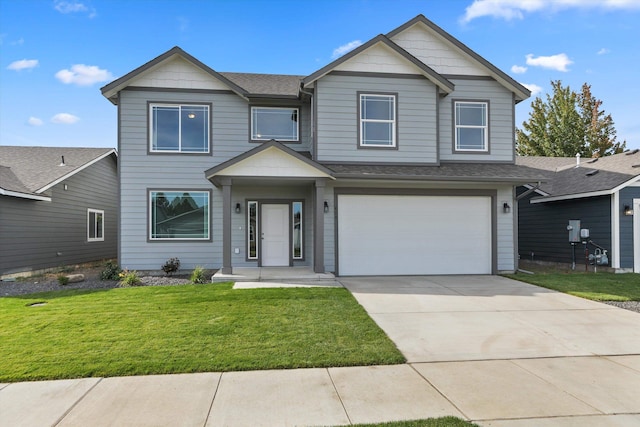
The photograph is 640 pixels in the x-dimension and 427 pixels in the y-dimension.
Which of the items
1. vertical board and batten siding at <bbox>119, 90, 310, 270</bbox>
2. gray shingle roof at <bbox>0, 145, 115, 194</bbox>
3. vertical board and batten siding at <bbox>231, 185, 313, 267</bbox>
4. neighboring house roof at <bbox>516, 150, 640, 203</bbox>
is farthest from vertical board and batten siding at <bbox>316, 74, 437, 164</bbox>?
gray shingle roof at <bbox>0, 145, 115, 194</bbox>

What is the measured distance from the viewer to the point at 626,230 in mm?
11367

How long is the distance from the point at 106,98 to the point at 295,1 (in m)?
7.61

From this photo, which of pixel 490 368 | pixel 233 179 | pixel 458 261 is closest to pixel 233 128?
pixel 233 179

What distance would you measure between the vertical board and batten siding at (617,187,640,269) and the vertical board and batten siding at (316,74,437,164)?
5.91 meters

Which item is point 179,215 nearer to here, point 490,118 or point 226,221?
point 226,221

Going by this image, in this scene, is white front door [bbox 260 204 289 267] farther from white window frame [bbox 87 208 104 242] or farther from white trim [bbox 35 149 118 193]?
white window frame [bbox 87 208 104 242]

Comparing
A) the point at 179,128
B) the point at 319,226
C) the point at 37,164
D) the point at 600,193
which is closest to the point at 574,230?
the point at 600,193

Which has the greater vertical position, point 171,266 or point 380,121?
point 380,121

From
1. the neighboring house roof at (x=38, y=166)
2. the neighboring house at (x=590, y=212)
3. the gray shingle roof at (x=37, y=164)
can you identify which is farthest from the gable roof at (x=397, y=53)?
the gray shingle roof at (x=37, y=164)

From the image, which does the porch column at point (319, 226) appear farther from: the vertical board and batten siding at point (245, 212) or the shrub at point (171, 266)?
the shrub at point (171, 266)

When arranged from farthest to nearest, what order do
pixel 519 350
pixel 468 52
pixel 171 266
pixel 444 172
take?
1. pixel 468 52
2. pixel 171 266
3. pixel 444 172
4. pixel 519 350

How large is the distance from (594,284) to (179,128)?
40.5ft

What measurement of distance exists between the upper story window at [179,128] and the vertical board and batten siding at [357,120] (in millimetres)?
3719

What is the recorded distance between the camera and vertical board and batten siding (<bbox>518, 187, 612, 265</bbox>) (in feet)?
38.7
